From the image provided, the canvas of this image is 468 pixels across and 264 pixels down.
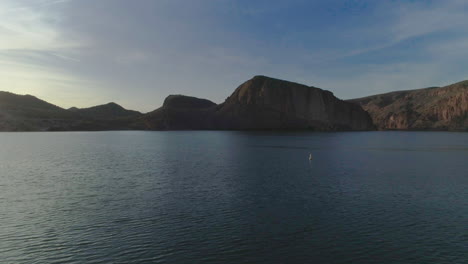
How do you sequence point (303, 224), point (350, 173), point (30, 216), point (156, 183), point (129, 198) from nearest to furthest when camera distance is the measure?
1. point (303, 224)
2. point (30, 216)
3. point (129, 198)
4. point (156, 183)
5. point (350, 173)

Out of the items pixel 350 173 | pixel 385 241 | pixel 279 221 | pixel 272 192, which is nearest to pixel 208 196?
pixel 272 192

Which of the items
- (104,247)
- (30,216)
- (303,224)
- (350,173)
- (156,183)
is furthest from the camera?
(350,173)

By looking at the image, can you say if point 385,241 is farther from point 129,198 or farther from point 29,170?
point 29,170

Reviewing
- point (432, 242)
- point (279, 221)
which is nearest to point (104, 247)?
point (279, 221)

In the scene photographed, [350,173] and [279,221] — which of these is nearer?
[279,221]

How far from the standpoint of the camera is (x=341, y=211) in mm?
32375

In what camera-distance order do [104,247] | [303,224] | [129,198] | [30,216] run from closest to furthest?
[104,247] → [303,224] → [30,216] → [129,198]

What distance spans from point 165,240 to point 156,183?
939 inches

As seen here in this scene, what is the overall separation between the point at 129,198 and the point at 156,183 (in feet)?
32.7

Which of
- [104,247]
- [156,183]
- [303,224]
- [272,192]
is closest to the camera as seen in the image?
[104,247]

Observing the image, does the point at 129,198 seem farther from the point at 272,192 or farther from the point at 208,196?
the point at 272,192

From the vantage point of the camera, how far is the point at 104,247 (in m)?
23.0

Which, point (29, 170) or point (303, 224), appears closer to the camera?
point (303, 224)

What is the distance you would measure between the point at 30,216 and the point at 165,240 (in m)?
15.0
